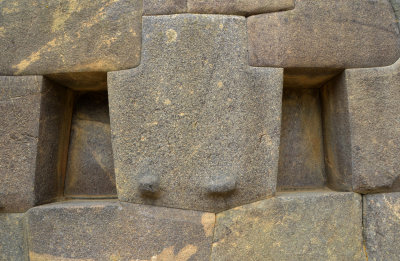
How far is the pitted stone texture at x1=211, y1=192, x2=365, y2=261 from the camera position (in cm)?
136

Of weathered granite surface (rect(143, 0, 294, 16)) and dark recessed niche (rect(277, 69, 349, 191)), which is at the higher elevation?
weathered granite surface (rect(143, 0, 294, 16))

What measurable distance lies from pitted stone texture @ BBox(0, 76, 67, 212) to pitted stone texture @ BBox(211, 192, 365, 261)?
102cm

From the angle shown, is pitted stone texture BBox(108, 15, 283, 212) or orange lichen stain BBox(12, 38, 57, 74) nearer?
pitted stone texture BBox(108, 15, 283, 212)

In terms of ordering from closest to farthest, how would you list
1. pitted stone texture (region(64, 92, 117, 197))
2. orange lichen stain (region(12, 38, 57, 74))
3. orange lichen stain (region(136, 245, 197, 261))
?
orange lichen stain (region(136, 245, 197, 261))
orange lichen stain (region(12, 38, 57, 74))
pitted stone texture (region(64, 92, 117, 197))

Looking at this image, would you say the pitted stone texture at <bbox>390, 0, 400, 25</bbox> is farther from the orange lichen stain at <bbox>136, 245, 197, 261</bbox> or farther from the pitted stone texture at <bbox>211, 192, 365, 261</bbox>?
the orange lichen stain at <bbox>136, 245, 197, 261</bbox>

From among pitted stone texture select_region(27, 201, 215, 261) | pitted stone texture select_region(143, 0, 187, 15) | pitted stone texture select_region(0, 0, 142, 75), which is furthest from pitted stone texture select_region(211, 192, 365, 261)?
pitted stone texture select_region(143, 0, 187, 15)

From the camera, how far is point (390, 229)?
56.6 inches

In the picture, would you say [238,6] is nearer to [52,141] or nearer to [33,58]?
[33,58]

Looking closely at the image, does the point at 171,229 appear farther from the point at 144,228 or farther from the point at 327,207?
the point at 327,207

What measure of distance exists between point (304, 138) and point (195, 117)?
2.47 feet

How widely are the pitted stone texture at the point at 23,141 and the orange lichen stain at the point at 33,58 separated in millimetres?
56

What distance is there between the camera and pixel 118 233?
137cm

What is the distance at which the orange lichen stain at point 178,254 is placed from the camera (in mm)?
1356

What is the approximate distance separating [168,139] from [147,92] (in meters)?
0.27
